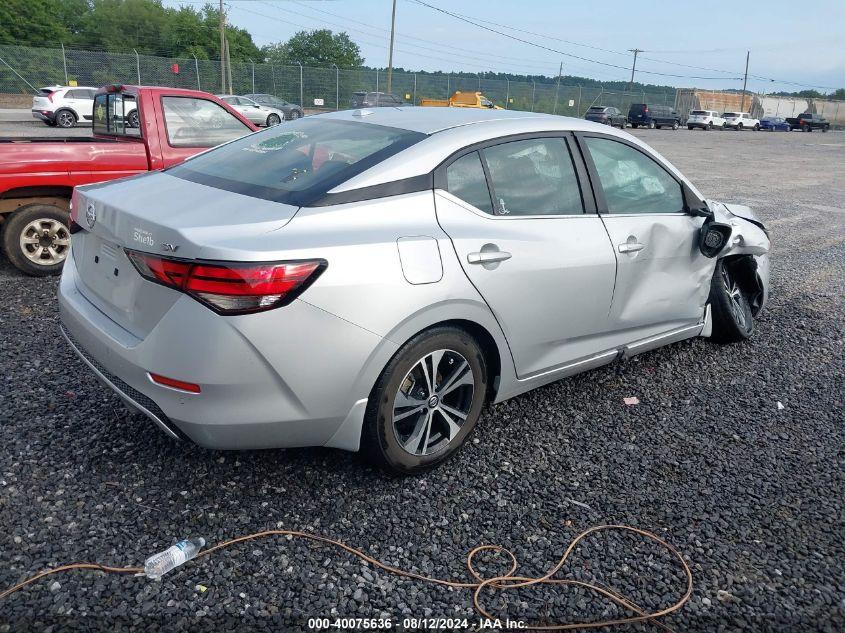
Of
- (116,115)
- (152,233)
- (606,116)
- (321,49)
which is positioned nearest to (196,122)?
(116,115)

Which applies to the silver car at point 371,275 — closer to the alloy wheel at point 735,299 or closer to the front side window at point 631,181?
the front side window at point 631,181

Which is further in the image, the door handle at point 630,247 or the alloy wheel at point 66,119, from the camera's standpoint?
the alloy wheel at point 66,119

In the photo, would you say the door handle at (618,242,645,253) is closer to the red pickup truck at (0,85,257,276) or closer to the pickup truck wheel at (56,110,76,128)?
the red pickup truck at (0,85,257,276)

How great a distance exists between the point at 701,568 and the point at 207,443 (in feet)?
6.55

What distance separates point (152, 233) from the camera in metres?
A: 2.71

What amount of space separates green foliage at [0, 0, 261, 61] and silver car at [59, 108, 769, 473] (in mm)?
61046

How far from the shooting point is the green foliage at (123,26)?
184 feet

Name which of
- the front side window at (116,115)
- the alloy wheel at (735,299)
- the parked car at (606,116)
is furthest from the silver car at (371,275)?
the parked car at (606,116)

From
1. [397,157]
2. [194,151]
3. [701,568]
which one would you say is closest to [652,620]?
[701,568]

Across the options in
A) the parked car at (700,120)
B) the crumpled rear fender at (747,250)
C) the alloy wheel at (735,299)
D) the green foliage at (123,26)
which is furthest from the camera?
the green foliage at (123,26)

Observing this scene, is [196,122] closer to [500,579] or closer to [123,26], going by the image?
[500,579]

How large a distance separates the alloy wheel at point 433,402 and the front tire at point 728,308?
2.44 metres

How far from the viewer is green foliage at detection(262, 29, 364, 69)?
84.0 metres

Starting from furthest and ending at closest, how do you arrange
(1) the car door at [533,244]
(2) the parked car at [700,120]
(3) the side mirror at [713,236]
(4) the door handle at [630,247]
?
(2) the parked car at [700,120], (3) the side mirror at [713,236], (4) the door handle at [630,247], (1) the car door at [533,244]
